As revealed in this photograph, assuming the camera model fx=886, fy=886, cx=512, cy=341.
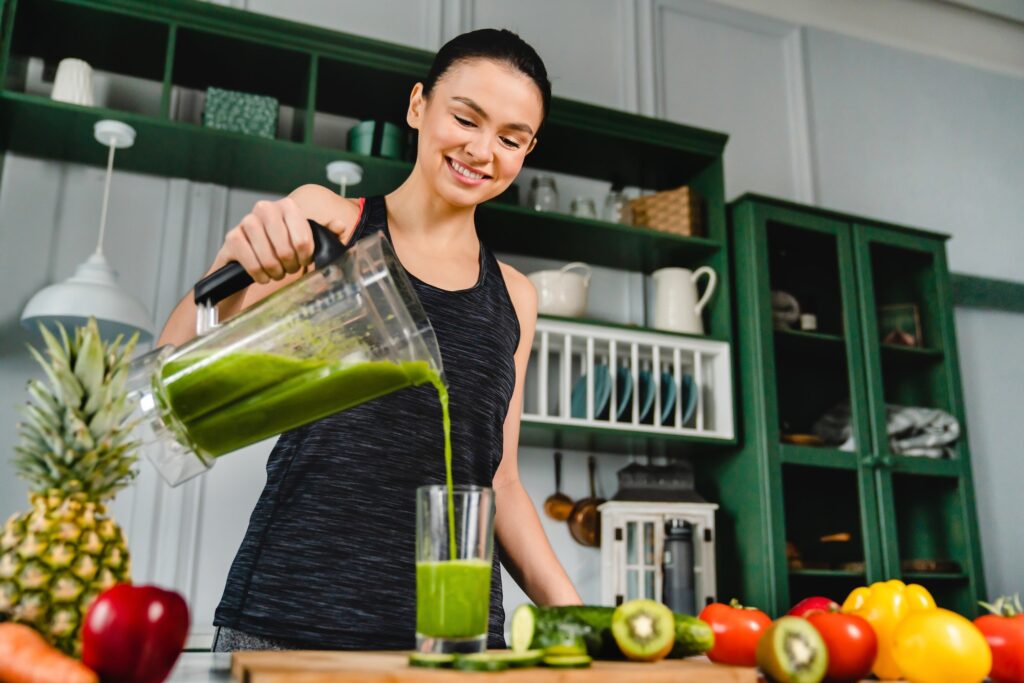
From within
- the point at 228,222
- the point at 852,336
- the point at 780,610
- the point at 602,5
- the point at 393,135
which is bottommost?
the point at 780,610

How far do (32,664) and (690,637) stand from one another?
577mm

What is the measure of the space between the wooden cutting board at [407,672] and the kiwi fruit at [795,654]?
0.06 m

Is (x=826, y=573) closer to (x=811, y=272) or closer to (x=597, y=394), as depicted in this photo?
(x=597, y=394)

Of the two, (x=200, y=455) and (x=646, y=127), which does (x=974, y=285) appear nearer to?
(x=646, y=127)

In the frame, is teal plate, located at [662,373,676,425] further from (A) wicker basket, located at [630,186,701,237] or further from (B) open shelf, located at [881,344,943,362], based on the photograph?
(B) open shelf, located at [881,344,943,362]

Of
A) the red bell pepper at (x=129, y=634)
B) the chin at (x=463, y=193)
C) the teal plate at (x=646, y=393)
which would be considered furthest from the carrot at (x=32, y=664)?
the teal plate at (x=646, y=393)

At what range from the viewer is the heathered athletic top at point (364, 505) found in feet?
3.52

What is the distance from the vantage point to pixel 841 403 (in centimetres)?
304

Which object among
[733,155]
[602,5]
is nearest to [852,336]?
[733,155]

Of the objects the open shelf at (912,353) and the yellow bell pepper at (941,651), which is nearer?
the yellow bell pepper at (941,651)

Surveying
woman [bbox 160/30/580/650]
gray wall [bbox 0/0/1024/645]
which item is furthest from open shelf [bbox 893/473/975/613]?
woman [bbox 160/30/580/650]

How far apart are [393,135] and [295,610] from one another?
5.70 feet

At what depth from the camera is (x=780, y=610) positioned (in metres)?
2.62

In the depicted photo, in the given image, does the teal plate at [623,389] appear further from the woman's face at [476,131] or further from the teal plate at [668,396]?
the woman's face at [476,131]
